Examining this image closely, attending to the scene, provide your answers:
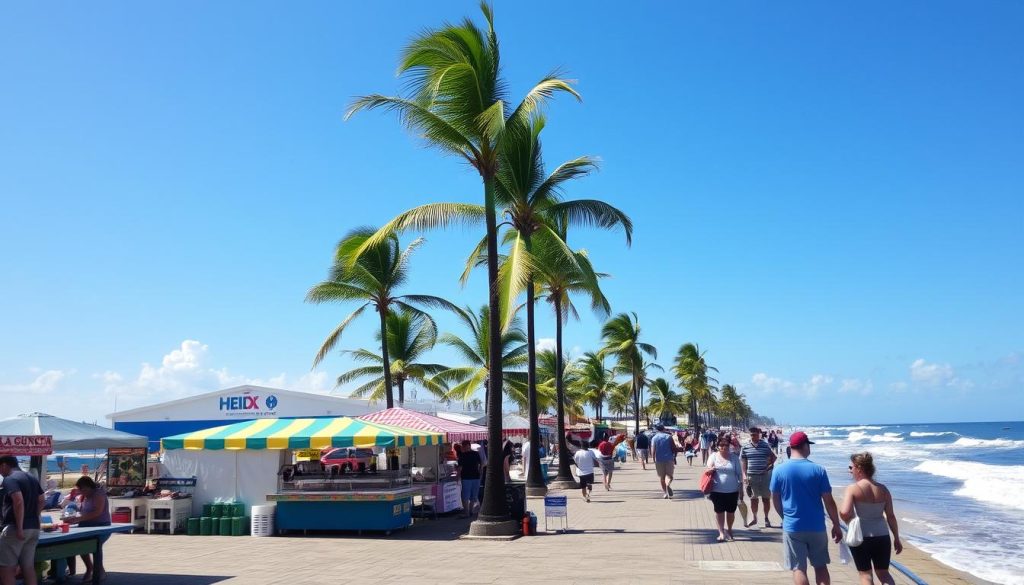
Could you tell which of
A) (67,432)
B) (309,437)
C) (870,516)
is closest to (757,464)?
(870,516)

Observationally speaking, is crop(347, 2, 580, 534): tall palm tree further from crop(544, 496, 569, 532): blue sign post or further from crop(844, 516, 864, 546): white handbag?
crop(844, 516, 864, 546): white handbag

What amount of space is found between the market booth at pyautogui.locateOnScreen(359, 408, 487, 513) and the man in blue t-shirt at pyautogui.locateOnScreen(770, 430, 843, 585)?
999 centimetres

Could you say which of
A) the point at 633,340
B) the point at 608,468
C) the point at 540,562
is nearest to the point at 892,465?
the point at 633,340

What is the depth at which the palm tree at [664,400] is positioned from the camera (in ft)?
257

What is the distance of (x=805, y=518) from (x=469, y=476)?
1082cm

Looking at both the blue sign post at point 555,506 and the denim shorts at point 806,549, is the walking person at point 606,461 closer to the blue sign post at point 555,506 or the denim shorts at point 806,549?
the blue sign post at point 555,506

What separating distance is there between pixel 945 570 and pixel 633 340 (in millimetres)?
35547

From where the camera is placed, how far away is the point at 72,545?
9711 millimetres

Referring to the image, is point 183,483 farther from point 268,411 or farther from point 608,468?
point 268,411

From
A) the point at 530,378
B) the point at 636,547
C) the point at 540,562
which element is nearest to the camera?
the point at 540,562

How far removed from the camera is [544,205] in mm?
18938

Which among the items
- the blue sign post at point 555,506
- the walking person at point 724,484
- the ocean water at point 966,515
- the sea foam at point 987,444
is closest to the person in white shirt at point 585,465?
the blue sign post at point 555,506

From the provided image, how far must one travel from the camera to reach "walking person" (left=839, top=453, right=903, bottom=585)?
23.5 feet

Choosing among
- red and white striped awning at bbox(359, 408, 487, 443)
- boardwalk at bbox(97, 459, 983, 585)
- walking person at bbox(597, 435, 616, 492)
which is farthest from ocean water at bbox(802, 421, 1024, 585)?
red and white striped awning at bbox(359, 408, 487, 443)
